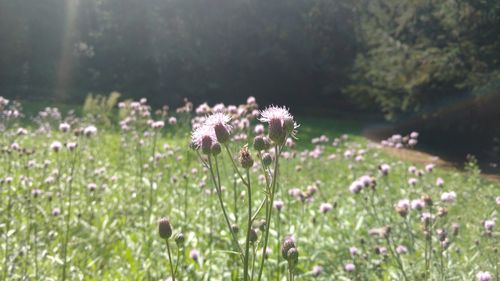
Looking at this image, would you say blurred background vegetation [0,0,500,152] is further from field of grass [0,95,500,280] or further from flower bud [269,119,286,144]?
flower bud [269,119,286,144]

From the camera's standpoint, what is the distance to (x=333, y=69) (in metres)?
25.8

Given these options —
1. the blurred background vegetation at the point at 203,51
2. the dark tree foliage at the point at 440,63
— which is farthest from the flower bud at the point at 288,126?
the blurred background vegetation at the point at 203,51

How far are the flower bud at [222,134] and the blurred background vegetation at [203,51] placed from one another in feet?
47.1

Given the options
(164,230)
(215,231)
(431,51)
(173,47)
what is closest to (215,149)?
(164,230)

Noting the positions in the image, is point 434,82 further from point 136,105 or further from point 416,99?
point 136,105

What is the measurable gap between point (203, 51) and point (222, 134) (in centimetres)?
2300

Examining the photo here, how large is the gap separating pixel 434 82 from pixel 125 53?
15067 mm

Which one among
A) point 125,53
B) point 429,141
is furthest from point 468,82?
point 125,53

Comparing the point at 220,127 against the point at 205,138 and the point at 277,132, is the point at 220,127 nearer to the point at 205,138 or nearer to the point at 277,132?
the point at 205,138

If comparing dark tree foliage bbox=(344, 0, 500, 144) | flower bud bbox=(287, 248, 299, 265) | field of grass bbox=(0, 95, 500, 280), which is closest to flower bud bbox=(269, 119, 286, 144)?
flower bud bbox=(287, 248, 299, 265)

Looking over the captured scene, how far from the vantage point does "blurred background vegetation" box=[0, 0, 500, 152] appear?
2127 centimetres

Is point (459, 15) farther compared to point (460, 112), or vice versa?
point (460, 112)

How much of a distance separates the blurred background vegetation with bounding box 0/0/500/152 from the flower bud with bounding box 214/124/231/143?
14.4 metres

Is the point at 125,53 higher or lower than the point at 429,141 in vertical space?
higher
